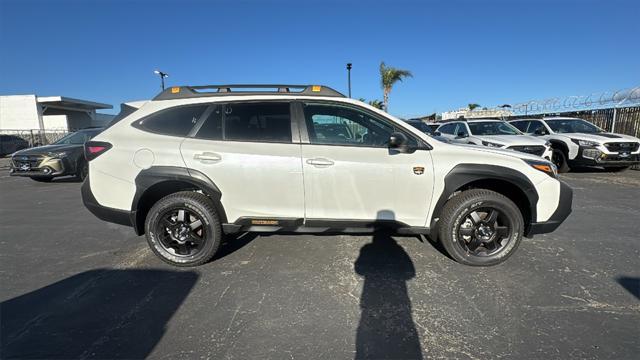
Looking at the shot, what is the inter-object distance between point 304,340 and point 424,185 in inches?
74.1

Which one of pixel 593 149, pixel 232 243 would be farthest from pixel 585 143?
pixel 232 243

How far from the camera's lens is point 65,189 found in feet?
27.5

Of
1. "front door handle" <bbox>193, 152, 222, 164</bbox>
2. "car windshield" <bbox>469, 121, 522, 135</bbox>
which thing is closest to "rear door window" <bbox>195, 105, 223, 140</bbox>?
"front door handle" <bbox>193, 152, 222, 164</bbox>

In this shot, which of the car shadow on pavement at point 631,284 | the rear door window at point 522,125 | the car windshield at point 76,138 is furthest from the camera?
the rear door window at point 522,125

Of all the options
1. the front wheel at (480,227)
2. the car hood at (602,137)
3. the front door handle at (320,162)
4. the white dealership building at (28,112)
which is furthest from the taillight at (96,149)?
the white dealership building at (28,112)

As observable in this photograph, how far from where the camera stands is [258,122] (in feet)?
11.5

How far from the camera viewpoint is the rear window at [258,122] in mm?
3453

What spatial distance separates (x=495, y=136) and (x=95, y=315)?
32.9 ft

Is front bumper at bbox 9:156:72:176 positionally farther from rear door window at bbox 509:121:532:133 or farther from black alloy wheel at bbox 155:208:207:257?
rear door window at bbox 509:121:532:133

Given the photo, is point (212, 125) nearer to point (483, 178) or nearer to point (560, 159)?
point (483, 178)

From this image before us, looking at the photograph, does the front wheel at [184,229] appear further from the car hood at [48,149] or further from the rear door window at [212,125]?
the car hood at [48,149]

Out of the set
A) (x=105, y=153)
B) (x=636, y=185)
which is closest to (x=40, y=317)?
(x=105, y=153)

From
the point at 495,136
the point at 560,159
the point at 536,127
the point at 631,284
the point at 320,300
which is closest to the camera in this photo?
the point at 320,300

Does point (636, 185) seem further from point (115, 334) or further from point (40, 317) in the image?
point (40, 317)
